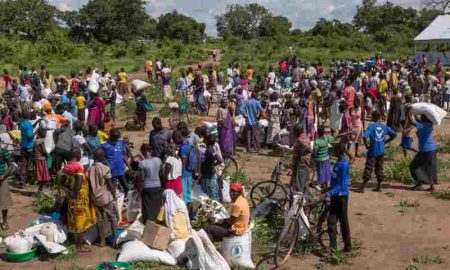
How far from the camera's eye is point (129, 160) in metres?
10.2

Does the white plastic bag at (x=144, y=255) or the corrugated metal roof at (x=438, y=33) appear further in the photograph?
the corrugated metal roof at (x=438, y=33)

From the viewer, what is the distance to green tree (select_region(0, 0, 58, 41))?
53.3 metres

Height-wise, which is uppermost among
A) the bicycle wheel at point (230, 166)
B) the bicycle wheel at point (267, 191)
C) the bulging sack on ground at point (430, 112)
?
the bulging sack on ground at point (430, 112)

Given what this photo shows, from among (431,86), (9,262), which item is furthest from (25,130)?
(431,86)

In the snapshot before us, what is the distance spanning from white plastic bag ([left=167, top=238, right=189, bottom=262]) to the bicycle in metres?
1.25

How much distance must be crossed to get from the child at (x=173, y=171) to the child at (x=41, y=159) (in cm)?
322

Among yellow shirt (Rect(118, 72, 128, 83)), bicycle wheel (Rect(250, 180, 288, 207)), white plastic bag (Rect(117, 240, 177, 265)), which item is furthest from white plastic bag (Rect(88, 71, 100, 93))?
white plastic bag (Rect(117, 240, 177, 265))

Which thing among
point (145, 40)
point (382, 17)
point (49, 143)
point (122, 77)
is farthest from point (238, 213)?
point (382, 17)

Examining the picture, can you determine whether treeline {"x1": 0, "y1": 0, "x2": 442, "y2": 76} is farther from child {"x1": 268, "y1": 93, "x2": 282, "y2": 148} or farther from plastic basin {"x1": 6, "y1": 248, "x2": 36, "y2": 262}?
plastic basin {"x1": 6, "y1": 248, "x2": 36, "y2": 262}

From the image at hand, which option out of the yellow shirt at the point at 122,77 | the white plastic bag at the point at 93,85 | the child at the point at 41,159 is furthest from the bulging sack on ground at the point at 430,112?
the yellow shirt at the point at 122,77

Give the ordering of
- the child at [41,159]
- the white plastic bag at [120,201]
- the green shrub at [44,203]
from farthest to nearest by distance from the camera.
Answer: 1. the child at [41,159]
2. the green shrub at [44,203]
3. the white plastic bag at [120,201]

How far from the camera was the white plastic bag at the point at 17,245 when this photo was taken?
7.61 meters

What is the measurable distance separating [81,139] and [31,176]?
1849 mm

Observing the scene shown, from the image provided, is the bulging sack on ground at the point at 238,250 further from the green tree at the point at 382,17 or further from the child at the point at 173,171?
the green tree at the point at 382,17
